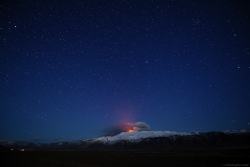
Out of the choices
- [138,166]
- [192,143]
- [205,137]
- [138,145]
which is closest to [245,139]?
[205,137]

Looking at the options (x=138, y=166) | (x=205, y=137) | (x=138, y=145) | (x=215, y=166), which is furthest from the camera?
(x=138, y=145)

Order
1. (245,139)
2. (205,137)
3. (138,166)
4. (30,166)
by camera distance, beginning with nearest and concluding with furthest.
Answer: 1. (138,166)
2. (30,166)
3. (245,139)
4. (205,137)

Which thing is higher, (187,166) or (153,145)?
(187,166)

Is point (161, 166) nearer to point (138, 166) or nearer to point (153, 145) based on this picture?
point (138, 166)

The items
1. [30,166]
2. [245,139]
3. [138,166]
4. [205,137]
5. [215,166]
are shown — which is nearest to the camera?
[215,166]

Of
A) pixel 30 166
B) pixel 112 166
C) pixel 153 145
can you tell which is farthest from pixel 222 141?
pixel 30 166

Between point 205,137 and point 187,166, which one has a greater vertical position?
point 187,166

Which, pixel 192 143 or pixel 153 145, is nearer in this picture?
pixel 192 143

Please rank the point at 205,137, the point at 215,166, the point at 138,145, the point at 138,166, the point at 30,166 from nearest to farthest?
the point at 215,166 → the point at 138,166 → the point at 30,166 → the point at 205,137 → the point at 138,145

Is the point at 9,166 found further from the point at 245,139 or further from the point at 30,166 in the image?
the point at 245,139
